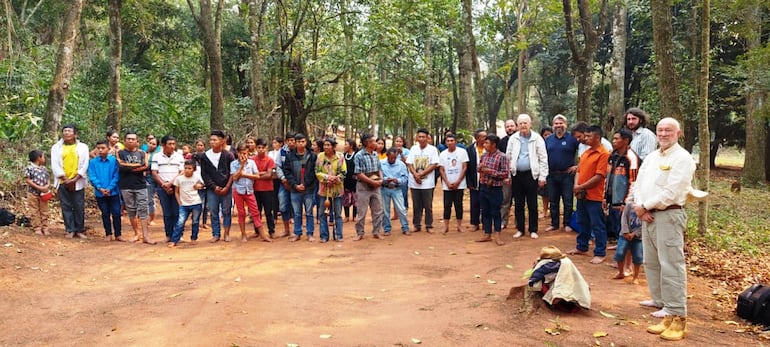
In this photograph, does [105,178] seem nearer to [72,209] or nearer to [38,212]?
[72,209]

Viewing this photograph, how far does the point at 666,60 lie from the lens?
26.3 ft

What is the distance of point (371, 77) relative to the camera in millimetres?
14023

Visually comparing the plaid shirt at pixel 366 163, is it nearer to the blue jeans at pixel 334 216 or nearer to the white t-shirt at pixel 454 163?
the blue jeans at pixel 334 216

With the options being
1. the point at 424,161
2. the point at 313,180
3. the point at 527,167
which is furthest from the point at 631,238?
the point at 313,180

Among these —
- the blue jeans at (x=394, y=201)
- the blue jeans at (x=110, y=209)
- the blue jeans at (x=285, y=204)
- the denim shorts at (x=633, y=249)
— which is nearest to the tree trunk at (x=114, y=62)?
the blue jeans at (x=110, y=209)

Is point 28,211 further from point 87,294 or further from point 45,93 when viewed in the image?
point 87,294

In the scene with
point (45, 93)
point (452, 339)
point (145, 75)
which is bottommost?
point (452, 339)

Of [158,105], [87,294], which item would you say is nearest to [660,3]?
[87,294]

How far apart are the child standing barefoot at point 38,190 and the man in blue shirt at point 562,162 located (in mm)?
7998

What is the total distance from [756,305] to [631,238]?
48.3 inches

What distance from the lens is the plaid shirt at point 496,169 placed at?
7965 mm

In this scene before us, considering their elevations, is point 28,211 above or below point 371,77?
below

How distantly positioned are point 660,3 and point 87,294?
8600 mm

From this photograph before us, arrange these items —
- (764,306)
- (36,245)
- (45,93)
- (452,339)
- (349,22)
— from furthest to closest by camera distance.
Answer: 1. (349,22)
2. (45,93)
3. (36,245)
4. (764,306)
5. (452,339)
